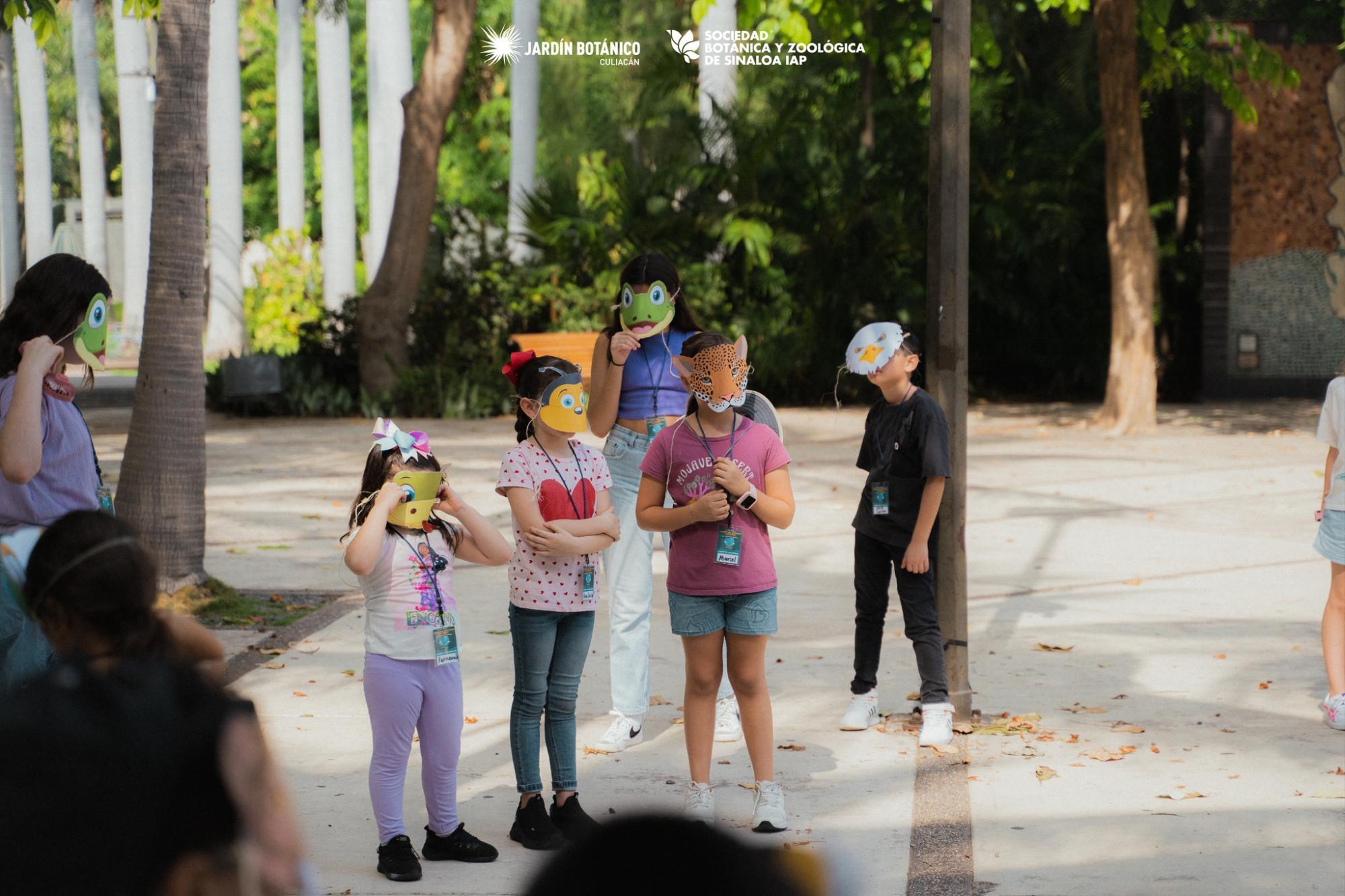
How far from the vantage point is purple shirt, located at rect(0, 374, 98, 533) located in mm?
4141

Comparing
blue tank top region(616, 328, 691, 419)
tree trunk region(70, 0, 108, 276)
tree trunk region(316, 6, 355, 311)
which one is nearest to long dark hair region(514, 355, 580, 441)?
blue tank top region(616, 328, 691, 419)

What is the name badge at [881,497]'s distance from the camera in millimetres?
5859

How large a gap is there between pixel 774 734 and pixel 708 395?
1810 mm

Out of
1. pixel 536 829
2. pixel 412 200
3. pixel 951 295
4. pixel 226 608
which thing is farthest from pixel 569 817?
pixel 412 200

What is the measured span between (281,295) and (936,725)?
2632 centimetres

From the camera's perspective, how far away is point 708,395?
491cm

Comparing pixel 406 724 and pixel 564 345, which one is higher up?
pixel 564 345

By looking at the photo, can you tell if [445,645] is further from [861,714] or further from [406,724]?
[861,714]

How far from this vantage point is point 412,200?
18375mm

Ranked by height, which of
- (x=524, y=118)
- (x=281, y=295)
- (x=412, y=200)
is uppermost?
(x=524, y=118)

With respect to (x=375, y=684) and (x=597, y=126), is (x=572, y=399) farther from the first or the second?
(x=597, y=126)

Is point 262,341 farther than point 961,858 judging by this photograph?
Yes

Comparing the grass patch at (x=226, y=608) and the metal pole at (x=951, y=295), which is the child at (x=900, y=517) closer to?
the metal pole at (x=951, y=295)

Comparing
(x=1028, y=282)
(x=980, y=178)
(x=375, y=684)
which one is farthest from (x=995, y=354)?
(x=375, y=684)
